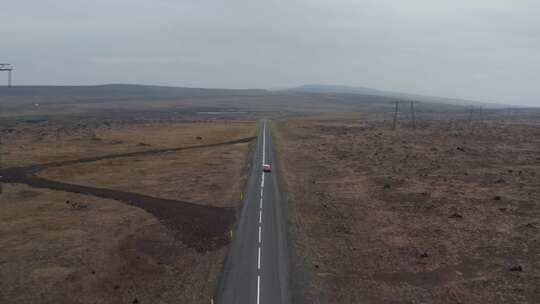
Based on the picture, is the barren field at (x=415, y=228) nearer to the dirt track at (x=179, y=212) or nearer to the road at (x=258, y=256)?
the road at (x=258, y=256)

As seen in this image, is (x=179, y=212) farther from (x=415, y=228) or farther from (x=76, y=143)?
(x=76, y=143)

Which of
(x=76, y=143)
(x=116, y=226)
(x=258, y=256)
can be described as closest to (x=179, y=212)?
(x=116, y=226)

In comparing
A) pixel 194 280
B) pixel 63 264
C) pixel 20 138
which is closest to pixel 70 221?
pixel 63 264

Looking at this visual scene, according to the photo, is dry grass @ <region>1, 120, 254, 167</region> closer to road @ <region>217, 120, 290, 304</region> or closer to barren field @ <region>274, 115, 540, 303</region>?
barren field @ <region>274, 115, 540, 303</region>

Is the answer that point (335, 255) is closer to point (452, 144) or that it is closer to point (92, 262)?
point (92, 262)

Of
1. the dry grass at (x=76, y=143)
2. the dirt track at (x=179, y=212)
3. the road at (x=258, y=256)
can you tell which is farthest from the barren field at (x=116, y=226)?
the road at (x=258, y=256)

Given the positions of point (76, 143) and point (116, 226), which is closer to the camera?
point (116, 226)
